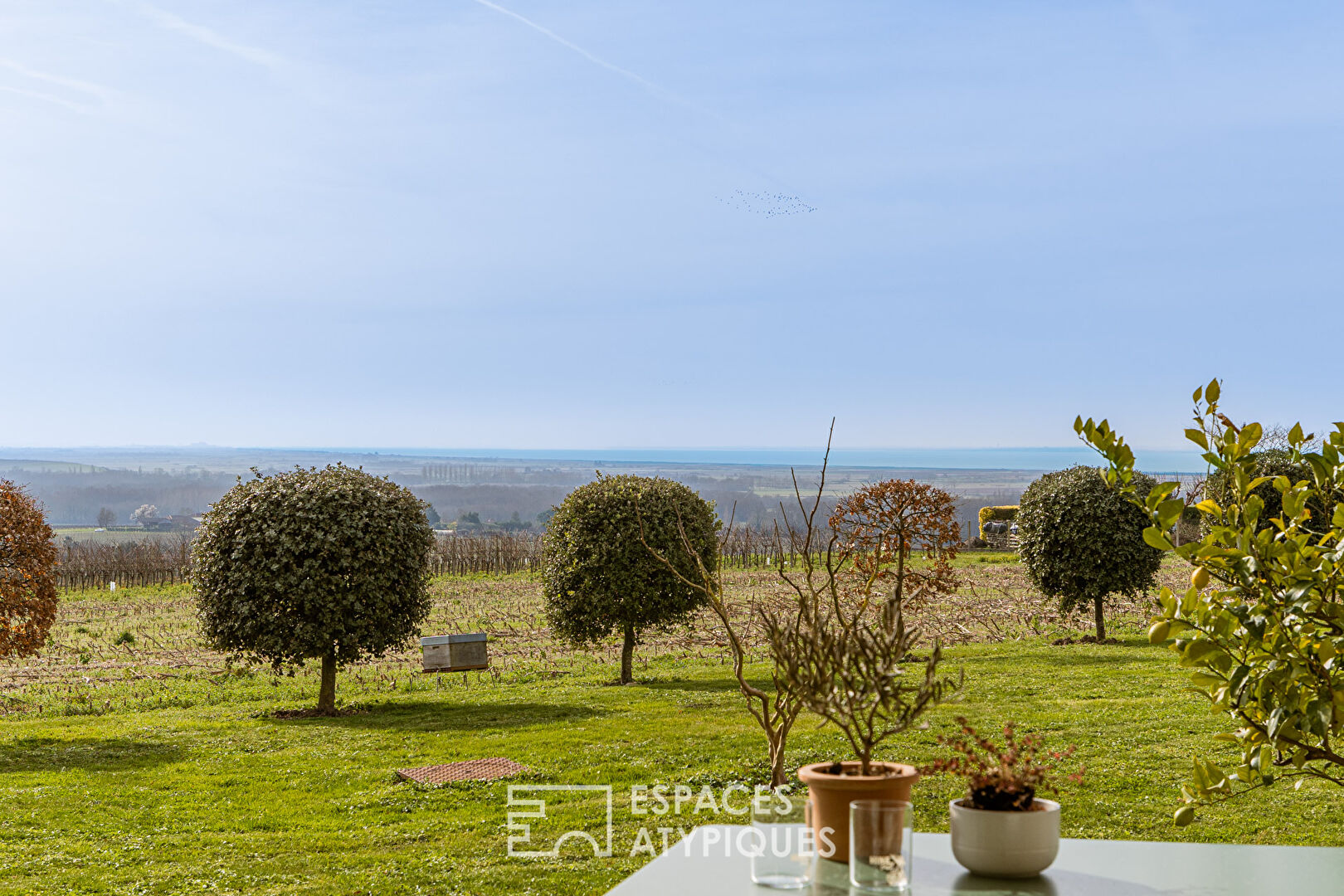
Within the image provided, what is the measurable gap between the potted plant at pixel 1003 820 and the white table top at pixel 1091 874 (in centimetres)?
4

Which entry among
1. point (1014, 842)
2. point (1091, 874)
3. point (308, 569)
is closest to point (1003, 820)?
point (1014, 842)

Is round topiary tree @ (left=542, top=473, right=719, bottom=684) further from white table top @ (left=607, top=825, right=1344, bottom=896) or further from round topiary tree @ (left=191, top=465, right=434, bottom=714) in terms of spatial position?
white table top @ (left=607, top=825, right=1344, bottom=896)

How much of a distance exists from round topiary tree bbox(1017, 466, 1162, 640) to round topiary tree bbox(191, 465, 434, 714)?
9.24 m

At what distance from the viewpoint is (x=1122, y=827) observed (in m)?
5.97

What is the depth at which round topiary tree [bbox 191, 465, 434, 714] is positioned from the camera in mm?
10227

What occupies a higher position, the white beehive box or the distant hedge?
the distant hedge

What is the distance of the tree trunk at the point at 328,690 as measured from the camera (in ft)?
35.1

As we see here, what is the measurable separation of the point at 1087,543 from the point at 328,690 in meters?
10.2

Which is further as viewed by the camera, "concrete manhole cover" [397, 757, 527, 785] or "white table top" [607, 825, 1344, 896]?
"concrete manhole cover" [397, 757, 527, 785]

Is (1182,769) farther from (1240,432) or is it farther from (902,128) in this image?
(902,128)
